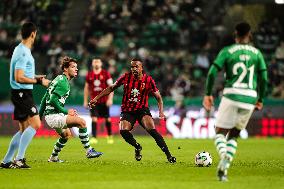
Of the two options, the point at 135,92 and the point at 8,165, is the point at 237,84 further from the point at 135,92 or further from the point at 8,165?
the point at 135,92

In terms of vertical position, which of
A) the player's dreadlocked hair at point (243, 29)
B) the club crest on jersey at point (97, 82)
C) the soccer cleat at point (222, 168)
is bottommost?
the soccer cleat at point (222, 168)

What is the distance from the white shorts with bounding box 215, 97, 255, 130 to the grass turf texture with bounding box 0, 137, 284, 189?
838mm

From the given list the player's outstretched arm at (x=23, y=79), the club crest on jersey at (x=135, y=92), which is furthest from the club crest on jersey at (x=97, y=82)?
the player's outstretched arm at (x=23, y=79)

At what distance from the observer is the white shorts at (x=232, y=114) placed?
39.9ft

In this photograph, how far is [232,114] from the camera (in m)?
12.2

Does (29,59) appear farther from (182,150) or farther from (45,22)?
(45,22)

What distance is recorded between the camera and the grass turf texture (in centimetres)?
1162

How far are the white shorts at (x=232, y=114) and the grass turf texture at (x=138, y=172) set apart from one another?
0.84m

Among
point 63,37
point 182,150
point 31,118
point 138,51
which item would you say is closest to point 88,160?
point 31,118

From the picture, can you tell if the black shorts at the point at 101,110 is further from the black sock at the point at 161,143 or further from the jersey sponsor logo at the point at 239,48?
the jersey sponsor logo at the point at 239,48

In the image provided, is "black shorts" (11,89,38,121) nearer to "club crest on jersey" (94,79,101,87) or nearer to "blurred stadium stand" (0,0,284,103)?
"club crest on jersey" (94,79,101,87)

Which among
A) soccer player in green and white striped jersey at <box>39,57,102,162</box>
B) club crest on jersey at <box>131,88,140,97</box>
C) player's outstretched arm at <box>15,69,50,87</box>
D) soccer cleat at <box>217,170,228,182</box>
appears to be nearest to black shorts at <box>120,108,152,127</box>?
club crest on jersey at <box>131,88,140,97</box>

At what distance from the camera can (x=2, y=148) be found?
2061 cm

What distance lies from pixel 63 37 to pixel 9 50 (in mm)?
2710
